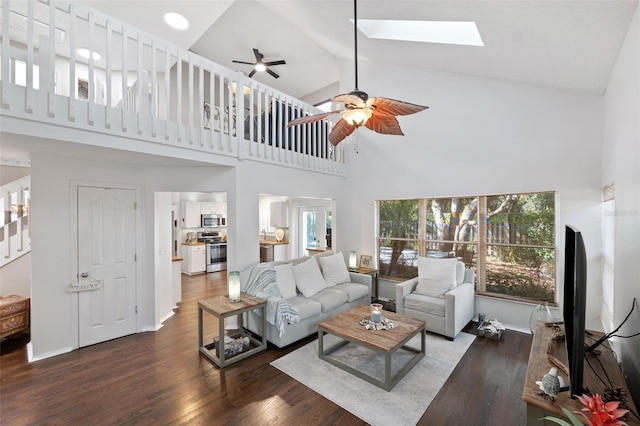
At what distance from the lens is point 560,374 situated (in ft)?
5.93

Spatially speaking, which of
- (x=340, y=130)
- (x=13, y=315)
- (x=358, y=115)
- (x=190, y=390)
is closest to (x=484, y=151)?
(x=340, y=130)

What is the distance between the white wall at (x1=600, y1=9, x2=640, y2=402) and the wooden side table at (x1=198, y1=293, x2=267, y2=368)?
3.18 meters

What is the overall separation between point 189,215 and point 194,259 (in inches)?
49.3

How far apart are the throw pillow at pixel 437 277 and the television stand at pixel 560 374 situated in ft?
5.32

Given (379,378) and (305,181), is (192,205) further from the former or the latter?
(379,378)

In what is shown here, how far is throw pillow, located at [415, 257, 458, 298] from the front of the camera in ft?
13.1

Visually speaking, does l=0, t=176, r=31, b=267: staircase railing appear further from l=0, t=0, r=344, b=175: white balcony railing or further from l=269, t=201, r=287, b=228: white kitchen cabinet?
l=269, t=201, r=287, b=228: white kitchen cabinet

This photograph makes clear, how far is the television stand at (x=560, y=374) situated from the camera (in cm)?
149

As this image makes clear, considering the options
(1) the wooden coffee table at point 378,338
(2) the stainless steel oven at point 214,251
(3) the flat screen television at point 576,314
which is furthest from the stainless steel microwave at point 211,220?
(3) the flat screen television at point 576,314

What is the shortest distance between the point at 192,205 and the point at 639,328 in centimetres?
826

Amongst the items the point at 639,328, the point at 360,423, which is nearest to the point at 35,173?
the point at 360,423

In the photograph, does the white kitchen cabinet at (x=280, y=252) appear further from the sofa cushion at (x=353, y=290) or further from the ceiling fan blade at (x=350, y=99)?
the ceiling fan blade at (x=350, y=99)

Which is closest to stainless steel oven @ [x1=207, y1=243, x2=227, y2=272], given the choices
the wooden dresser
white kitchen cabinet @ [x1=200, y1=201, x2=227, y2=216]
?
white kitchen cabinet @ [x1=200, y1=201, x2=227, y2=216]

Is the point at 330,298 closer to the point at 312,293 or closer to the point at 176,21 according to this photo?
the point at 312,293
